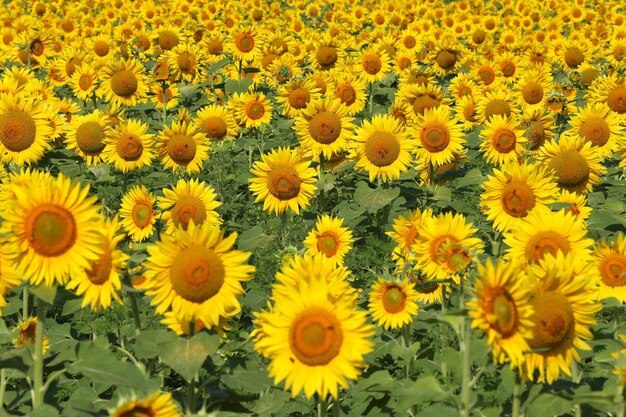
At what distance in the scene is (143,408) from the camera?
3104 mm

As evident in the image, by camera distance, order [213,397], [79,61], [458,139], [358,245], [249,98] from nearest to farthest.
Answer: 1. [213,397]
2. [458,139]
3. [358,245]
4. [249,98]
5. [79,61]

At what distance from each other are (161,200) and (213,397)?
2.63 meters

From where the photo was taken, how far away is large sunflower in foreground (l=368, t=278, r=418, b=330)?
4750 mm

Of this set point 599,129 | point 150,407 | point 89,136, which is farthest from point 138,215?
point 599,129

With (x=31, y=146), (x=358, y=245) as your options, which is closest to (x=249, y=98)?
(x=358, y=245)

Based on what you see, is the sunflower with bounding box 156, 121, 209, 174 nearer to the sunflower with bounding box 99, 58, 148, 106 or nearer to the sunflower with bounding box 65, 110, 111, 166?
the sunflower with bounding box 65, 110, 111, 166

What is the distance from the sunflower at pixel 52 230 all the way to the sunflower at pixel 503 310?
1.94 m

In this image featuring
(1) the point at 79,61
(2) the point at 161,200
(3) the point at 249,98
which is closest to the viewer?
(2) the point at 161,200

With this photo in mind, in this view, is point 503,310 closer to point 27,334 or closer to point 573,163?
point 27,334

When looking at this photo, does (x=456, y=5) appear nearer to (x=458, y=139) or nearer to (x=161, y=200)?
(x=458, y=139)

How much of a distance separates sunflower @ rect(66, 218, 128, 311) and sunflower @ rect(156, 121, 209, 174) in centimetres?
472

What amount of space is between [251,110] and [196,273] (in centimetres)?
727

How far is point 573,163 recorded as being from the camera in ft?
21.4

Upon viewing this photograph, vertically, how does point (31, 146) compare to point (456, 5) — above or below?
below
